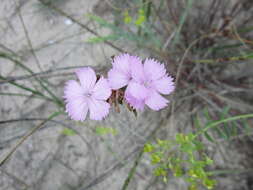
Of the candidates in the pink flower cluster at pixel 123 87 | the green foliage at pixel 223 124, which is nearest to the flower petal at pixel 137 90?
the pink flower cluster at pixel 123 87

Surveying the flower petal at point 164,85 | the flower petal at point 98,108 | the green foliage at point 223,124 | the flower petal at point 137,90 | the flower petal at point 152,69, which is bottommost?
the flower petal at point 98,108

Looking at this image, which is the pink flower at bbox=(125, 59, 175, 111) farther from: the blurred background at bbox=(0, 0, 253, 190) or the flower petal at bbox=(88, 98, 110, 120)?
the blurred background at bbox=(0, 0, 253, 190)

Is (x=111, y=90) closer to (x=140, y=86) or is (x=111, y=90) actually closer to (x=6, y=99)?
(x=140, y=86)

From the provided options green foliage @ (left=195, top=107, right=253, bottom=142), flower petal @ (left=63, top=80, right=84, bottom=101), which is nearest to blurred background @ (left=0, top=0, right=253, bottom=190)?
green foliage @ (left=195, top=107, right=253, bottom=142)

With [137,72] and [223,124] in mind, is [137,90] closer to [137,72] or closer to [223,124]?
[137,72]

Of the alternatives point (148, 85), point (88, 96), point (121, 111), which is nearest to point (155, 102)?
point (148, 85)

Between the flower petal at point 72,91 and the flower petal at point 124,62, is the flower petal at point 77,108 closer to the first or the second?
the flower petal at point 72,91
